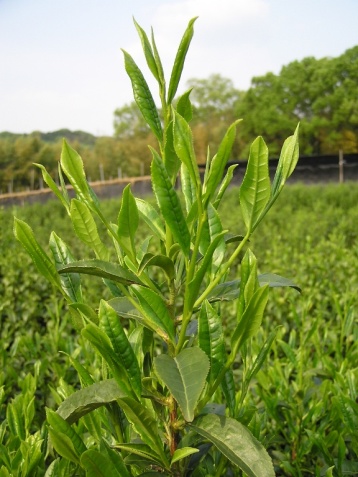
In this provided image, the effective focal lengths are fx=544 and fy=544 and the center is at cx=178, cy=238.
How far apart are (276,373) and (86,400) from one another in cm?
98

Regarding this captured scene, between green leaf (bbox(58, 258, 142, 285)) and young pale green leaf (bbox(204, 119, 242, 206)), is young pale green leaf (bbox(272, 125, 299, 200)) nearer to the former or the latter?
young pale green leaf (bbox(204, 119, 242, 206))

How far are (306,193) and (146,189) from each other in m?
16.0

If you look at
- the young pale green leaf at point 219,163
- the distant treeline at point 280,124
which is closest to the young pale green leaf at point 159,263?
the young pale green leaf at point 219,163

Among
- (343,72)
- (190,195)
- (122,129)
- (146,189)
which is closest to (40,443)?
(190,195)

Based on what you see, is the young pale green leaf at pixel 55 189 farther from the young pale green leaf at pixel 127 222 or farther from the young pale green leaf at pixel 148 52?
Answer: the young pale green leaf at pixel 148 52

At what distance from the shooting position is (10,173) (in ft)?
115

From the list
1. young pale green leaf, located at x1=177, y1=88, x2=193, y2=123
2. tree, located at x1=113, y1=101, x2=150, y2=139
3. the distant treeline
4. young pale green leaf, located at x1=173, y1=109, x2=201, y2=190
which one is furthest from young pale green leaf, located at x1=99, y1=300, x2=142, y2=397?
tree, located at x1=113, y1=101, x2=150, y2=139

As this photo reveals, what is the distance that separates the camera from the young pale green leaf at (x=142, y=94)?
79 cm

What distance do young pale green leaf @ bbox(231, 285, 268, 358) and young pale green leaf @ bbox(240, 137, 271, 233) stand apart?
3.5 inches

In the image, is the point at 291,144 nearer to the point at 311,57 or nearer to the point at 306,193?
the point at 306,193

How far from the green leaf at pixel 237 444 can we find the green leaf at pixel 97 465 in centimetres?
12

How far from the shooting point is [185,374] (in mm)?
696

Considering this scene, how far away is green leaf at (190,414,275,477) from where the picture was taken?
657mm

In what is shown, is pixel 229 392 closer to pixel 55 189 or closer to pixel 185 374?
pixel 185 374
